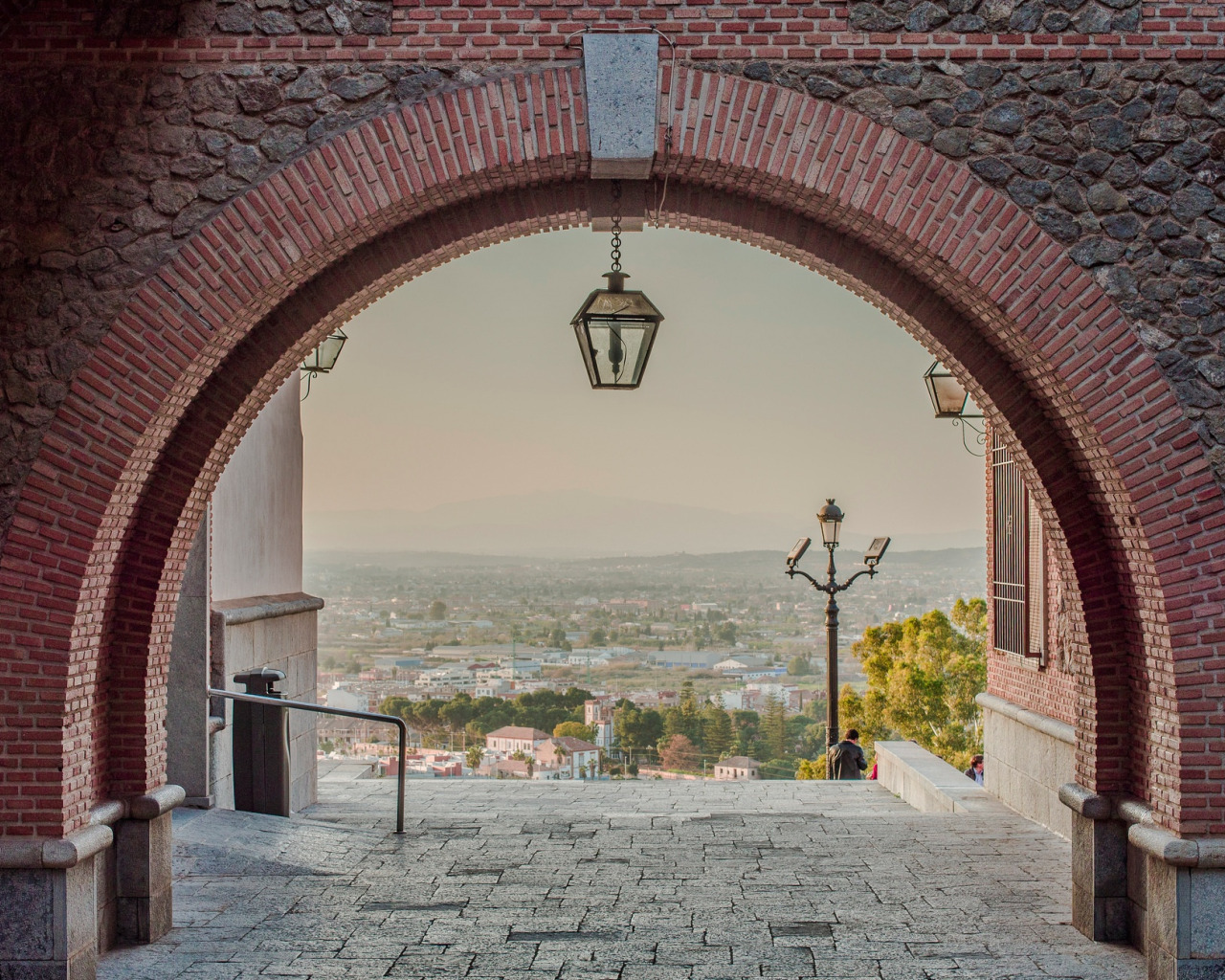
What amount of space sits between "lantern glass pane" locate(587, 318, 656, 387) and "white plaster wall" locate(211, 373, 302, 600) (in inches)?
170

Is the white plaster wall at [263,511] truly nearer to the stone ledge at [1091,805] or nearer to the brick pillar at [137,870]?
the brick pillar at [137,870]

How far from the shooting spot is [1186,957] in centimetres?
546

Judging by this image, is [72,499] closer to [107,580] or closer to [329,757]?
[107,580]

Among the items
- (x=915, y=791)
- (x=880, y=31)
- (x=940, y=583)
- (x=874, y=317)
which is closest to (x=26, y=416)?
(x=880, y=31)

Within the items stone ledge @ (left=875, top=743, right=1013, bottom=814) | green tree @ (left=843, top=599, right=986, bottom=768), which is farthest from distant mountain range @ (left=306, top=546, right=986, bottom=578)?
stone ledge @ (left=875, top=743, right=1013, bottom=814)

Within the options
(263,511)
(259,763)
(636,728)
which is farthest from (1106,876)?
(636,728)

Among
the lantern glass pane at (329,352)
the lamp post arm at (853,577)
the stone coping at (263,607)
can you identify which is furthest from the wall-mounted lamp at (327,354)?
the lamp post arm at (853,577)

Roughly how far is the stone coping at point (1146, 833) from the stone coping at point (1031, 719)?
1915mm

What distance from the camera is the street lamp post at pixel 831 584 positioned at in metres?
14.5

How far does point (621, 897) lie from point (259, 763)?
3.66m

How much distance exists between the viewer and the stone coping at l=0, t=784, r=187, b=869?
5.37m

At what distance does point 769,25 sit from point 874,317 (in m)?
25.0

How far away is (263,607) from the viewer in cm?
1023

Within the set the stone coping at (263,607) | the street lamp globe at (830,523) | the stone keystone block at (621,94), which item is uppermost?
the stone keystone block at (621,94)
